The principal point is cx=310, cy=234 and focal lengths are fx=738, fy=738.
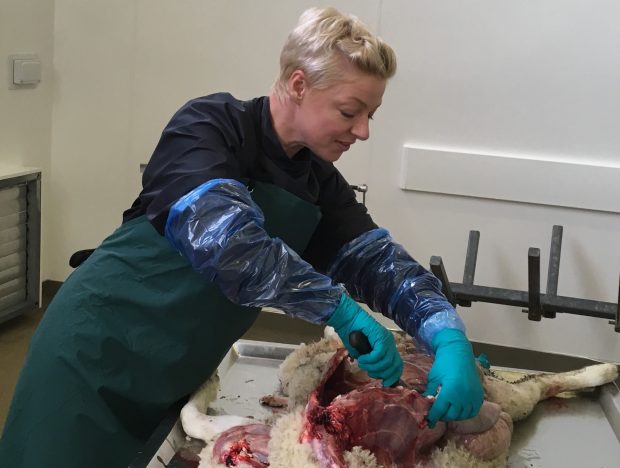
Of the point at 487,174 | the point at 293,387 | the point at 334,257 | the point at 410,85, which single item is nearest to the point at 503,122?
the point at 487,174

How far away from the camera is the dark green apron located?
140 cm

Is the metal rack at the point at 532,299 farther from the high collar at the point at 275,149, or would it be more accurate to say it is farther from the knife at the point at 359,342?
the knife at the point at 359,342

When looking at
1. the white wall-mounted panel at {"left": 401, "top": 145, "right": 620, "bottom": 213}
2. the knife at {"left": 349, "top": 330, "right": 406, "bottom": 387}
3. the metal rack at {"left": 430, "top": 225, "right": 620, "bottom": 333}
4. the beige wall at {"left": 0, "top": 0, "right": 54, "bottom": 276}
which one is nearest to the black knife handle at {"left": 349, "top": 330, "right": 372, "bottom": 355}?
the knife at {"left": 349, "top": 330, "right": 406, "bottom": 387}

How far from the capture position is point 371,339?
1295 millimetres

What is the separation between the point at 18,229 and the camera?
346cm

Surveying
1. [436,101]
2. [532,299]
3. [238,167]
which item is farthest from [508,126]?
[238,167]

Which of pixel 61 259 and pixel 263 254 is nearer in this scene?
pixel 263 254

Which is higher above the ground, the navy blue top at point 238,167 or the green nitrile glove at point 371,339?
the navy blue top at point 238,167

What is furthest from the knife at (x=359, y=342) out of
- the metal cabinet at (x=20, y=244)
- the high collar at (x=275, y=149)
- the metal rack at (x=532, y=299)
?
the metal cabinet at (x=20, y=244)

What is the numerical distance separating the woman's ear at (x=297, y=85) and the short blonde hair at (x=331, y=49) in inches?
0.4

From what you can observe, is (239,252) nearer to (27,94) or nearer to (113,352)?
(113,352)

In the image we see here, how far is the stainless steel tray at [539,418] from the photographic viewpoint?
4.72 ft

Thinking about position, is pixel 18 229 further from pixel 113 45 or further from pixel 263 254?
pixel 263 254

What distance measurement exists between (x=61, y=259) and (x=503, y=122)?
2.33 metres
